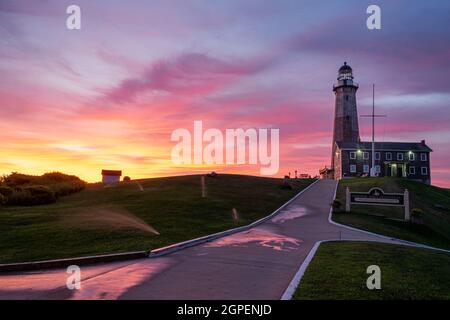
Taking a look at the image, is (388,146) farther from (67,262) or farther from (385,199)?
(67,262)

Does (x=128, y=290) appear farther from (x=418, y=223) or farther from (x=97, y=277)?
(x=418, y=223)

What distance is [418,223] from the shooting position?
27703mm

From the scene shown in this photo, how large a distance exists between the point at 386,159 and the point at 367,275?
7543 cm

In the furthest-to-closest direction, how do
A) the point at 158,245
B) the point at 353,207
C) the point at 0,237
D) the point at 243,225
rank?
the point at 353,207, the point at 243,225, the point at 0,237, the point at 158,245

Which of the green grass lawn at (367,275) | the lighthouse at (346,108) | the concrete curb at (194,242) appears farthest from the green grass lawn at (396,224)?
the lighthouse at (346,108)

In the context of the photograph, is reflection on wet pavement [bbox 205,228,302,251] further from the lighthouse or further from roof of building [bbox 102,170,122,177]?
the lighthouse

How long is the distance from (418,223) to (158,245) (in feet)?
69.7

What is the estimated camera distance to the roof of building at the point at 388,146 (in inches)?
3068

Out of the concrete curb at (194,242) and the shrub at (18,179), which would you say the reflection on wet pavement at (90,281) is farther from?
the shrub at (18,179)

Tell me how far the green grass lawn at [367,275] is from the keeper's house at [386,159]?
64911mm

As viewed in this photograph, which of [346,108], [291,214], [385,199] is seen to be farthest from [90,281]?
[346,108]

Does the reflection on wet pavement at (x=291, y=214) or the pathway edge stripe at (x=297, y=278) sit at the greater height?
the pathway edge stripe at (x=297, y=278)

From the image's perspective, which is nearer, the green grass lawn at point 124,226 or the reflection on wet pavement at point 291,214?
the green grass lawn at point 124,226
